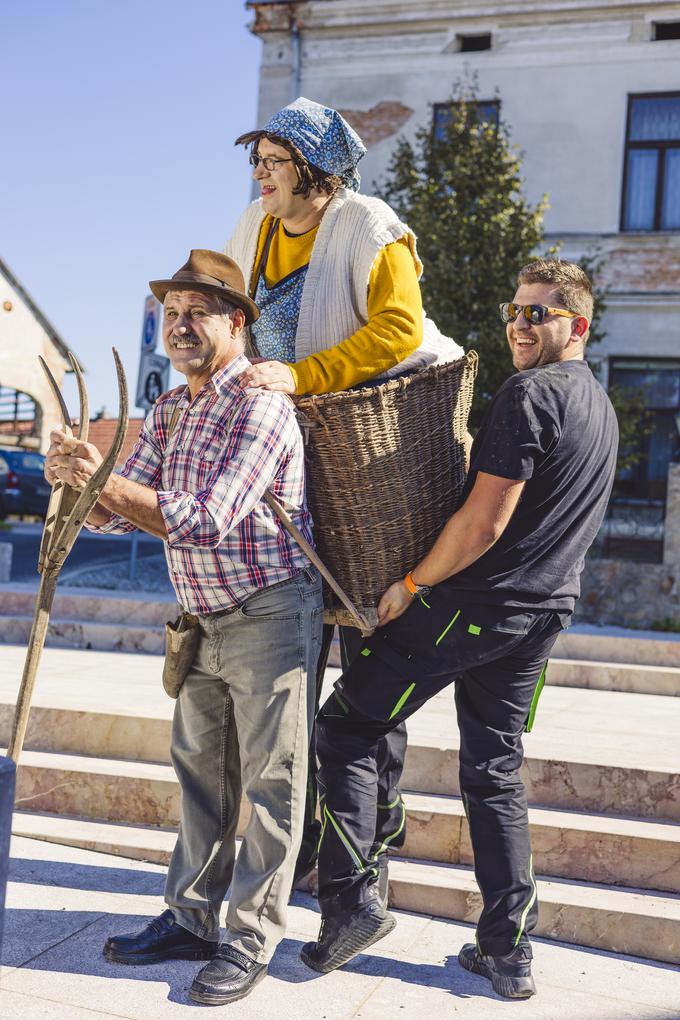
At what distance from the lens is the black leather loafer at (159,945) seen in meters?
2.98

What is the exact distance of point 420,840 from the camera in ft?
12.3

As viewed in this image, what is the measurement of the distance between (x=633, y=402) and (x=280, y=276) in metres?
8.73

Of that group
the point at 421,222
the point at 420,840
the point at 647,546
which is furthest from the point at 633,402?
the point at 420,840

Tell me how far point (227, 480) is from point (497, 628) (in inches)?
33.2

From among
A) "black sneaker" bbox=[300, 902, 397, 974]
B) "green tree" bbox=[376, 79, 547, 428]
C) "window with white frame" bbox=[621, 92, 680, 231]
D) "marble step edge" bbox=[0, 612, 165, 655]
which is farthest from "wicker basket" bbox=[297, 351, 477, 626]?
"window with white frame" bbox=[621, 92, 680, 231]

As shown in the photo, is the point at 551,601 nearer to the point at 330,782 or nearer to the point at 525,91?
the point at 330,782

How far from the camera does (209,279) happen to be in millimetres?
2717

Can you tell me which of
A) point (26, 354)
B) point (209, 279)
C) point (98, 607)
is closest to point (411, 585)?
point (209, 279)

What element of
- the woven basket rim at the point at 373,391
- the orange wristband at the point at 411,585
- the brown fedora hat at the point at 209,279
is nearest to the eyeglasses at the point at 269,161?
the brown fedora hat at the point at 209,279

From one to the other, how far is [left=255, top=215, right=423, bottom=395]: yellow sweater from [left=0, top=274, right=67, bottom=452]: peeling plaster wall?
1041cm

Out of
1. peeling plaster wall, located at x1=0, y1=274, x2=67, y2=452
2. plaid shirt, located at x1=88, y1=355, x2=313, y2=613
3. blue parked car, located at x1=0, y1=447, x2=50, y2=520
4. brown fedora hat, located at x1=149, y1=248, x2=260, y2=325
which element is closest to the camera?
plaid shirt, located at x1=88, y1=355, x2=313, y2=613

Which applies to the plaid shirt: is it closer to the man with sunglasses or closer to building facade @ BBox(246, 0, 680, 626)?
the man with sunglasses

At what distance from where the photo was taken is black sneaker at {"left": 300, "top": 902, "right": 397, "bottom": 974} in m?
2.96

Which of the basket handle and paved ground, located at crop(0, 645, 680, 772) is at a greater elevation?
the basket handle
